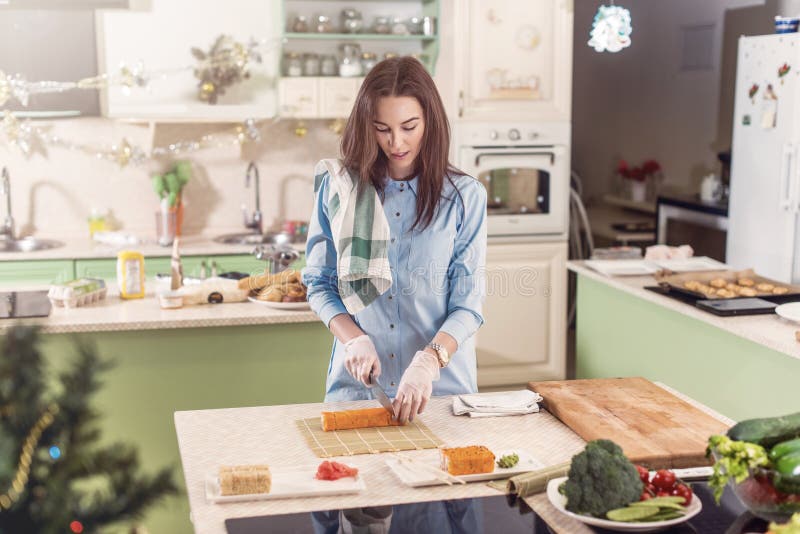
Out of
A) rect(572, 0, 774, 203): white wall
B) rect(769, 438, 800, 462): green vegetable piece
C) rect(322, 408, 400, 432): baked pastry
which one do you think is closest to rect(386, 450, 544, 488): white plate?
rect(322, 408, 400, 432): baked pastry

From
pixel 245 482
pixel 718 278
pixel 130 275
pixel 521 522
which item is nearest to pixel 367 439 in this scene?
pixel 245 482

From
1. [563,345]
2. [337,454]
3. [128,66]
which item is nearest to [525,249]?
[563,345]

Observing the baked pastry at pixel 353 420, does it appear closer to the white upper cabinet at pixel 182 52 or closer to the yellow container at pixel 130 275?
the yellow container at pixel 130 275

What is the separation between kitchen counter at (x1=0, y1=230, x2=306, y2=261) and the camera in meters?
4.48

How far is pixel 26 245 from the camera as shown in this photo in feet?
15.6

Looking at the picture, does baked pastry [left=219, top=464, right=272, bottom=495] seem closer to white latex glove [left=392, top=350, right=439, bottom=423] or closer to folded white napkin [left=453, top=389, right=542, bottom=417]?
white latex glove [left=392, top=350, right=439, bottom=423]

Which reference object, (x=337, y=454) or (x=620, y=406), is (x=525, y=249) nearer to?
(x=620, y=406)

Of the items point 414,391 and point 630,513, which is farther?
point 414,391

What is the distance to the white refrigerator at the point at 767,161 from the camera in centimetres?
429

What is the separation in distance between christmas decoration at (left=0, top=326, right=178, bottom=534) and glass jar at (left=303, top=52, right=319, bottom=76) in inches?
162

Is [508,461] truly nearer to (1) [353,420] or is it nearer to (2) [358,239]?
(1) [353,420]

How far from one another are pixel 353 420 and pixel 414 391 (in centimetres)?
14

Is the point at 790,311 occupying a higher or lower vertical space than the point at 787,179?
lower

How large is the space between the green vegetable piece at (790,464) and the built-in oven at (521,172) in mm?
3643
